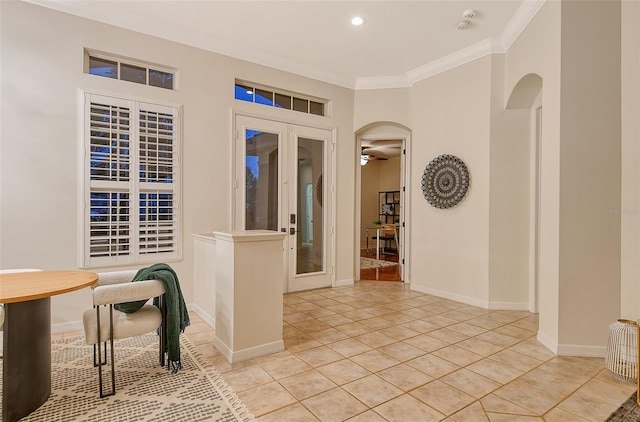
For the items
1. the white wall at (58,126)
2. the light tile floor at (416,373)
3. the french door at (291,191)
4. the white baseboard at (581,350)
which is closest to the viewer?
the light tile floor at (416,373)

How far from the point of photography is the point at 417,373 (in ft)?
8.35

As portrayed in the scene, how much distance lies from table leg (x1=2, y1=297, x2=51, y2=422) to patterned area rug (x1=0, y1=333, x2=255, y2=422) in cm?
9

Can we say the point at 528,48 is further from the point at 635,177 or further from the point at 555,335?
the point at 555,335

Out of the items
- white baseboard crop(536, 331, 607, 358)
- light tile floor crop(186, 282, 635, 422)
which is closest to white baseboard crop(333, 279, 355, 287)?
light tile floor crop(186, 282, 635, 422)

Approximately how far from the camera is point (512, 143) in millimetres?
4195

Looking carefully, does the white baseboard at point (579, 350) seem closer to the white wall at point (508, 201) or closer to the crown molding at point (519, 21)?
the white wall at point (508, 201)

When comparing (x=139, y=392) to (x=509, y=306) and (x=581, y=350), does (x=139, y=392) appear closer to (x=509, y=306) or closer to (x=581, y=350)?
(x=581, y=350)

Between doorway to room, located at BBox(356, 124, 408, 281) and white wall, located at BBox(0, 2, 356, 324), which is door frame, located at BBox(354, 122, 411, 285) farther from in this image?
white wall, located at BBox(0, 2, 356, 324)

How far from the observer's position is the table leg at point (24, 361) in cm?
193

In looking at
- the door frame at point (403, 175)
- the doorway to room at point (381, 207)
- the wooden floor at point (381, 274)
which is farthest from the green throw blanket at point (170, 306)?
the doorway to room at point (381, 207)

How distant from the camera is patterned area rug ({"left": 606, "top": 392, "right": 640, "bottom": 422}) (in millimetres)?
2014

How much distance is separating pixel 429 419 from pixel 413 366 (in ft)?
2.23

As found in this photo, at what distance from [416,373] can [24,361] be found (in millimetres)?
2554

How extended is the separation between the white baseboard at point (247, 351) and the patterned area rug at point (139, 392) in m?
0.17
